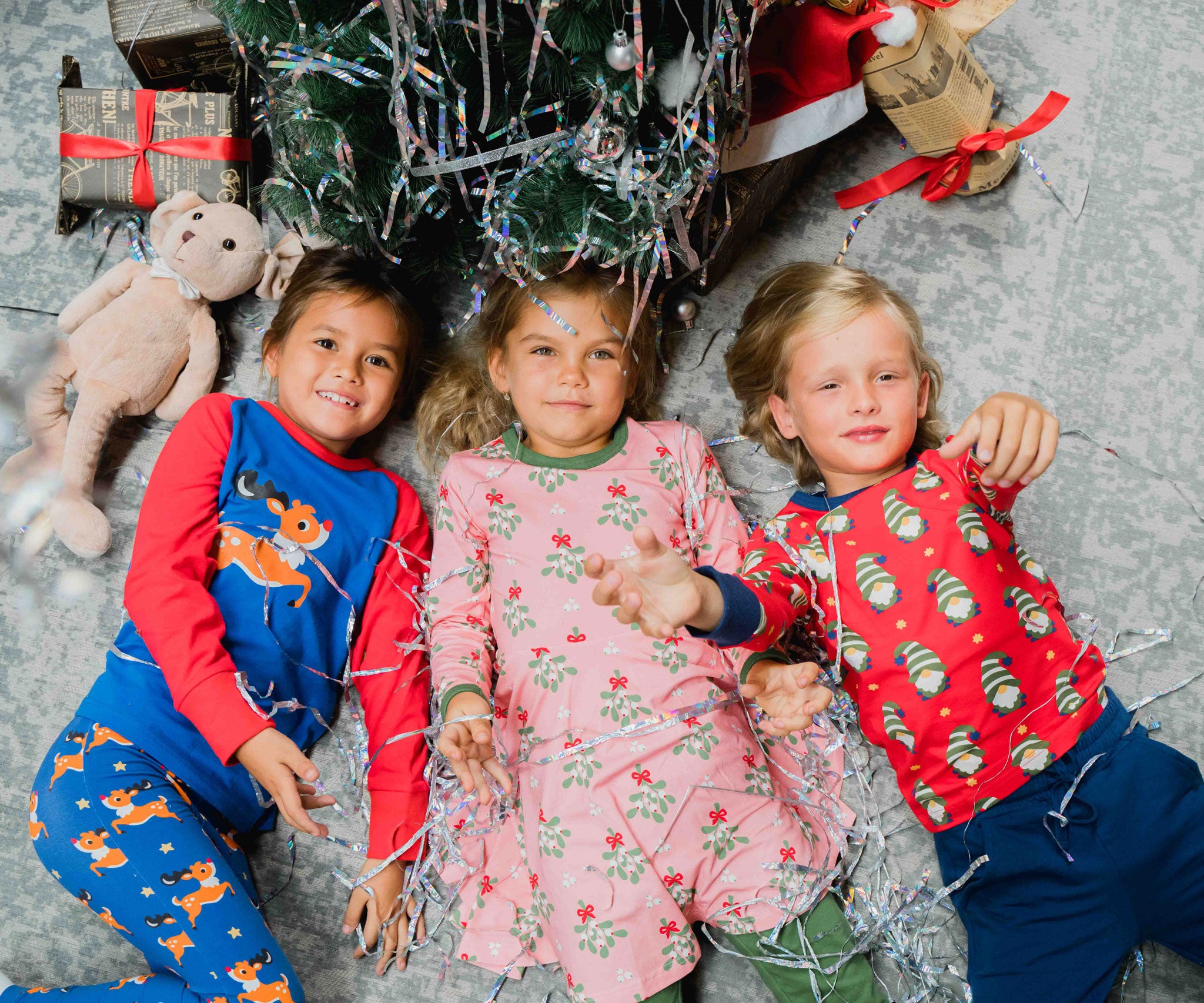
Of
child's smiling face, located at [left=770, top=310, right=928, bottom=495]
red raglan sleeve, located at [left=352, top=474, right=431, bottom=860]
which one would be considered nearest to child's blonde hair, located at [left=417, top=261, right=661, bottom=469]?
red raglan sleeve, located at [left=352, top=474, right=431, bottom=860]

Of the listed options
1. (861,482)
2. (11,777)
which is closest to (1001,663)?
(861,482)

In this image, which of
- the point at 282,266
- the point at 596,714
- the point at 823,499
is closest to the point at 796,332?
the point at 823,499

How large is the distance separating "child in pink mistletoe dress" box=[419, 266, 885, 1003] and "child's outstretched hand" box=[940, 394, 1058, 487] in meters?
0.32

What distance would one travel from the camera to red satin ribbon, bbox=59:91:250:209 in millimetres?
1402

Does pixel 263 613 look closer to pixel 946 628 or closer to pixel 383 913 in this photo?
pixel 383 913

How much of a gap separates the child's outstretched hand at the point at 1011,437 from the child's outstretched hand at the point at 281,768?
0.85m

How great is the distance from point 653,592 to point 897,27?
2.63 feet

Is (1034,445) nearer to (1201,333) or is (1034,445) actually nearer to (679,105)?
(679,105)

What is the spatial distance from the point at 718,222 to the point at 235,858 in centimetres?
108

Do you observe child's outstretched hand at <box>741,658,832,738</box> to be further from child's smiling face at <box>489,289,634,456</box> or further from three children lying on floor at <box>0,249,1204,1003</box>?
child's smiling face at <box>489,289,634,456</box>

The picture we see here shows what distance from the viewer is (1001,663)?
3.68 feet

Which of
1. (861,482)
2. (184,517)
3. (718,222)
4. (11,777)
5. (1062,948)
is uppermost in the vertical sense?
(718,222)

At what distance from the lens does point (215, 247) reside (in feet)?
4.44

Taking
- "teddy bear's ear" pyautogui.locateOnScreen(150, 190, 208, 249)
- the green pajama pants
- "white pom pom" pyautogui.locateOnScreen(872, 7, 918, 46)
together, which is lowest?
the green pajama pants
